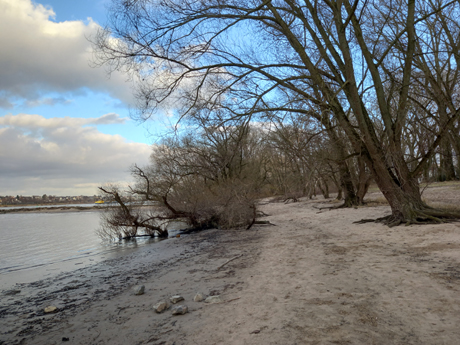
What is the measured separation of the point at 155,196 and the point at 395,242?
417 inches

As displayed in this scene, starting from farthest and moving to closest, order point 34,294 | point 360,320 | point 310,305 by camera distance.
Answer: point 34,294, point 310,305, point 360,320

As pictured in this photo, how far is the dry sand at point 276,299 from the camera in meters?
3.15

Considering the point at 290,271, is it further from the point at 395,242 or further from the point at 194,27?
the point at 194,27

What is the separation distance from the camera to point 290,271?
5.62 meters

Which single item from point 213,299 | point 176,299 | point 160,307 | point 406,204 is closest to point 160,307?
point 160,307

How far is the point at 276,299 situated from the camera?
416cm

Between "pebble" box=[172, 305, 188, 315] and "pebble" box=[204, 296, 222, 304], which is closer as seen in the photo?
"pebble" box=[172, 305, 188, 315]

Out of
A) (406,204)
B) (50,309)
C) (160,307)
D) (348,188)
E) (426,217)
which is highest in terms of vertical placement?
(348,188)

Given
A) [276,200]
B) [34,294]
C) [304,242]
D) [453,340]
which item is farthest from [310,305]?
[276,200]

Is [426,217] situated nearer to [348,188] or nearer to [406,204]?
[406,204]

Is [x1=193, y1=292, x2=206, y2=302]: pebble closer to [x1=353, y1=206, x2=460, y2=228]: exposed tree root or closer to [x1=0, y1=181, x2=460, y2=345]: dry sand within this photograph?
[x1=0, y1=181, x2=460, y2=345]: dry sand

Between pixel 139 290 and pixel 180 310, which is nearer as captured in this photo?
pixel 180 310

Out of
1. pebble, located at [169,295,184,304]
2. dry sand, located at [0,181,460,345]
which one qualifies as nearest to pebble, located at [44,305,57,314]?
dry sand, located at [0,181,460,345]

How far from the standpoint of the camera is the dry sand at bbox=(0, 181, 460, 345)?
3152 millimetres
